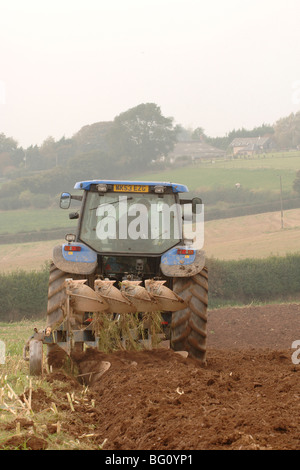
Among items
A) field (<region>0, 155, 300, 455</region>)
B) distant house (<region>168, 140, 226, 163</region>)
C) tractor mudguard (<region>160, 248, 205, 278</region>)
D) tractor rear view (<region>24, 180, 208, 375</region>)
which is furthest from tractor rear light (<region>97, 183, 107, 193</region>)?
distant house (<region>168, 140, 226, 163</region>)

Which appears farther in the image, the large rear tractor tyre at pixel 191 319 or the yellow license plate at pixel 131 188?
the yellow license plate at pixel 131 188

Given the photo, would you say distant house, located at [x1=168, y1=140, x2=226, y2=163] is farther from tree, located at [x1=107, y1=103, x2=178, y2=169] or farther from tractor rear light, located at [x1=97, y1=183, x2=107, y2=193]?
tractor rear light, located at [x1=97, y1=183, x2=107, y2=193]

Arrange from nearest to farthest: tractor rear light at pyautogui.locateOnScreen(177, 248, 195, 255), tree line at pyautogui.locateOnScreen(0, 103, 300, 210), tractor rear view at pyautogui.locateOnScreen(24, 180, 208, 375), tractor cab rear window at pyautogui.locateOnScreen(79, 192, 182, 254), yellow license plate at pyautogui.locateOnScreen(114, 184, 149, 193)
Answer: tractor rear view at pyautogui.locateOnScreen(24, 180, 208, 375)
tractor rear light at pyautogui.locateOnScreen(177, 248, 195, 255)
tractor cab rear window at pyautogui.locateOnScreen(79, 192, 182, 254)
yellow license plate at pyautogui.locateOnScreen(114, 184, 149, 193)
tree line at pyautogui.locateOnScreen(0, 103, 300, 210)

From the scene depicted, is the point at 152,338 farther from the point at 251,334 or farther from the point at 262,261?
the point at 262,261

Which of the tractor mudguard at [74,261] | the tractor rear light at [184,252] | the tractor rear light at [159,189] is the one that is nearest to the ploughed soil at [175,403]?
the tractor mudguard at [74,261]

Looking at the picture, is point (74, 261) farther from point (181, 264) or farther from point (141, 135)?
point (141, 135)

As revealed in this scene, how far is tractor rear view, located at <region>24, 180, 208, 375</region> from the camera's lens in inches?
298

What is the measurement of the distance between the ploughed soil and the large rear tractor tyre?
0.70 feet

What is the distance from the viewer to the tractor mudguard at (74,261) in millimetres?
8250

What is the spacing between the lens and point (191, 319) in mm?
8180

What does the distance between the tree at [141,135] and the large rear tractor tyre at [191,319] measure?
167ft

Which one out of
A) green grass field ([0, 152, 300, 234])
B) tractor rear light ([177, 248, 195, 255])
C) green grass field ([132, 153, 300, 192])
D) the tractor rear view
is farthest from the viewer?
green grass field ([132, 153, 300, 192])

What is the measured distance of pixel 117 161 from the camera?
198ft

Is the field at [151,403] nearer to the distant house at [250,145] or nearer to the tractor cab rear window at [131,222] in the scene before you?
the tractor cab rear window at [131,222]
